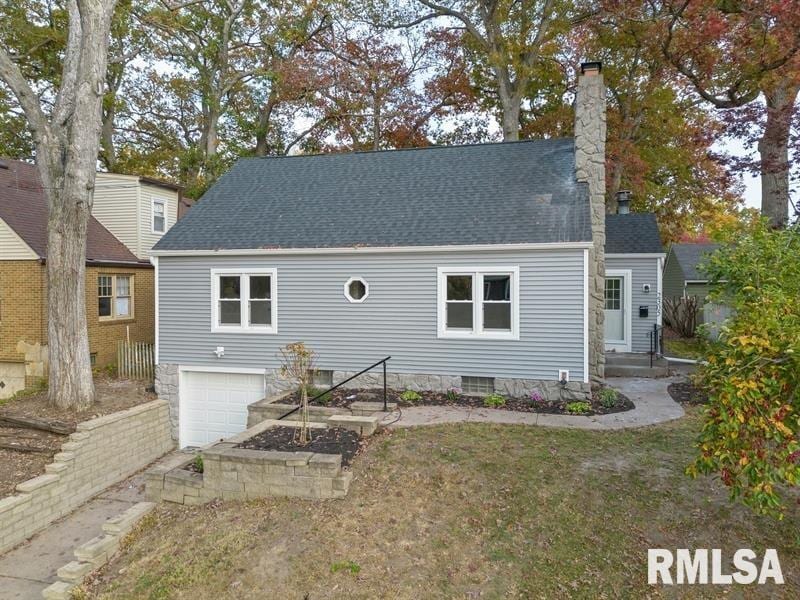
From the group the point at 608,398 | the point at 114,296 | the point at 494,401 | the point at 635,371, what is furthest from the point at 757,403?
the point at 114,296

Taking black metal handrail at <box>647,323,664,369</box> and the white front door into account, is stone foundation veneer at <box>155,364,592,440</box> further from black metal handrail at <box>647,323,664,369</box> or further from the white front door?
the white front door

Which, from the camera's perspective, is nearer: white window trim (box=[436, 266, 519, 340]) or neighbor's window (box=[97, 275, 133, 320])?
white window trim (box=[436, 266, 519, 340])

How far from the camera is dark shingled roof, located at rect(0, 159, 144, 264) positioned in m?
13.5

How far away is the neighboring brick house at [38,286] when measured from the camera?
43.0 ft

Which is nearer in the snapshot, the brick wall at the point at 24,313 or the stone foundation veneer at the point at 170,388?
the stone foundation veneer at the point at 170,388

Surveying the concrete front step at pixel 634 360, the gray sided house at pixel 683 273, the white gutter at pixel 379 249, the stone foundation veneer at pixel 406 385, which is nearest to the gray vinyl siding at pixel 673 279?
the gray sided house at pixel 683 273

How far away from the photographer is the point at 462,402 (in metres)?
9.79

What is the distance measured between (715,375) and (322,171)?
11.7m

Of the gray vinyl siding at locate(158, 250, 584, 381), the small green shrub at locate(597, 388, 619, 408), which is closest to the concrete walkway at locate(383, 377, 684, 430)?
the small green shrub at locate(597, 388, 619, 408)

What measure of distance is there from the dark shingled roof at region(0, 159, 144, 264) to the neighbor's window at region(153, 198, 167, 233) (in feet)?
4.86

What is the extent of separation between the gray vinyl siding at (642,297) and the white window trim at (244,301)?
9.62 metres

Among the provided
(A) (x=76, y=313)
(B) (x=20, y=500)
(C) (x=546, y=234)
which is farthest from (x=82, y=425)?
(C) (x=546, y=234)

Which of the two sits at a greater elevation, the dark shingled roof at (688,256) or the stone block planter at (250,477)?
the dark shingled roof at (688,256)

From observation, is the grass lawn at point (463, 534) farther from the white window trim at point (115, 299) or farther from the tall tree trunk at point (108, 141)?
the tall tree trunk at point (108, 141)
